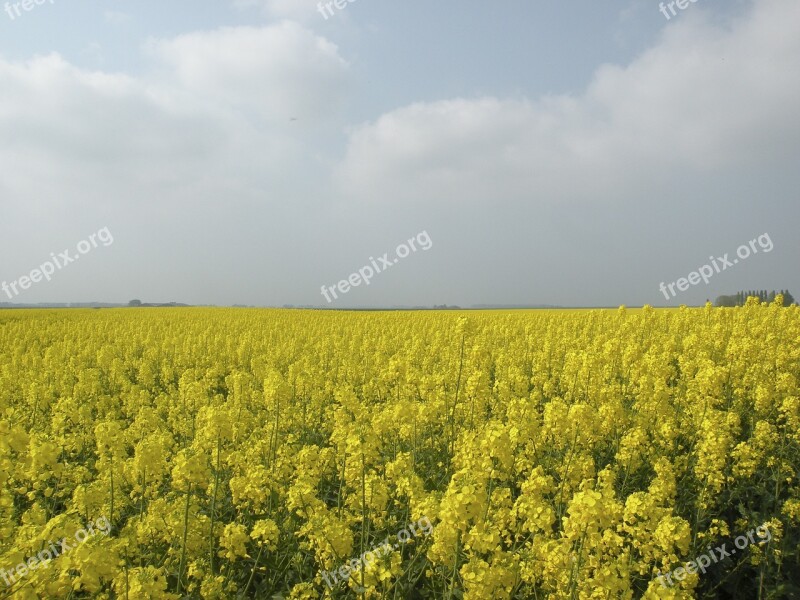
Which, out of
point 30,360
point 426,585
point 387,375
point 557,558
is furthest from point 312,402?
point 30,360

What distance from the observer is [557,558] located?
3.09m

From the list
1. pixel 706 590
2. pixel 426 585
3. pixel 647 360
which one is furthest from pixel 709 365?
pixel 426 585

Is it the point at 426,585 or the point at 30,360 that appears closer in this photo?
the point at 426,585

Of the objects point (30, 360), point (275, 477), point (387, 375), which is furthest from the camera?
point (30, 360)

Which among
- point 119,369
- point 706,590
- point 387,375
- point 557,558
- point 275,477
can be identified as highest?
point 119,369

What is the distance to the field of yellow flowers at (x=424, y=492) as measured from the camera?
301cm

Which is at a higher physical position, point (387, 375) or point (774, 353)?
point (387, 375)

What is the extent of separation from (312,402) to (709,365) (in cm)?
601

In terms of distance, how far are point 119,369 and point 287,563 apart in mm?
9249

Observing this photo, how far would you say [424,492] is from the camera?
384 cm

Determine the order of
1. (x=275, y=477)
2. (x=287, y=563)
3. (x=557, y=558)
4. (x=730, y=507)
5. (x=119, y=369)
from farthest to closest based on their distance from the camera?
1. (x=119, y=369)
2. (x=730, y=507)
3. (x=275, y=477)
4. (x=287, y=563)
5. (x=557, y=558)

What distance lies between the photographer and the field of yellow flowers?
3012 mm

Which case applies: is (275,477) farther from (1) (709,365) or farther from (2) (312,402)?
(1) (709,365)

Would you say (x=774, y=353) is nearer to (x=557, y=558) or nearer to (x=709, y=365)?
(x=709, y=365)
